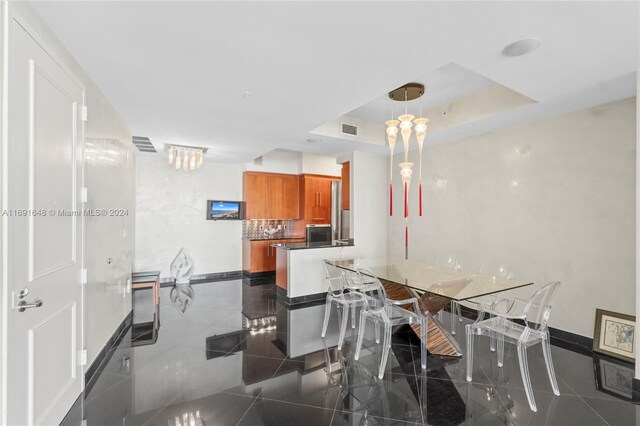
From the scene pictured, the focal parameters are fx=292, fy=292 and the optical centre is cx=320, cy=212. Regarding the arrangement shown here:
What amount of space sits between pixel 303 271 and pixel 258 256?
2036 millimetres

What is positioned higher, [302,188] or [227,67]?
[227,67]

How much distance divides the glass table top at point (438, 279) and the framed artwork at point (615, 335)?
3.31 ft

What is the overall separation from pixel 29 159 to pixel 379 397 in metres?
2.82

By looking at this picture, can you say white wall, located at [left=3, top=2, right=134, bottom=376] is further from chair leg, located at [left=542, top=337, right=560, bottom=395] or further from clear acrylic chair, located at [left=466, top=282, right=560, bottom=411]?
chair leg, located at [left=542, top=337, right=560, bottom=395]

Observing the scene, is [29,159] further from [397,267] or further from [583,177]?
[583,177]

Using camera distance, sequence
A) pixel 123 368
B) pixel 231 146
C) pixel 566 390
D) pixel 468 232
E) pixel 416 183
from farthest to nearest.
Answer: pixel 416 183 → pixel 231 146 → pixel 468 232 → pixel 123 368 → pixel 566 390

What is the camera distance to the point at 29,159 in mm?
1609

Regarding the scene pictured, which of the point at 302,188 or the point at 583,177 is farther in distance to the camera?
the point at 302,188

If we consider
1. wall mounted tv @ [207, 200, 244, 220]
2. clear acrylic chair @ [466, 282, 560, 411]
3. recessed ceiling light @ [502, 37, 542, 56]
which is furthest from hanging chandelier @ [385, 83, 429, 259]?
wall mounted tv @ [207, 200, 244, 220]

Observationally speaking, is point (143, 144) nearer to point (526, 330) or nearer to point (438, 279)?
point (438, 279)

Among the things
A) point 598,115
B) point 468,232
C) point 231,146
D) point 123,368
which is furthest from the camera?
point 231,146

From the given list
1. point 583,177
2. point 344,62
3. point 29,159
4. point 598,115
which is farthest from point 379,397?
point 598,115

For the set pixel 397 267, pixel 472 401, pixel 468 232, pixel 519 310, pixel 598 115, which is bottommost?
pixel 472 401

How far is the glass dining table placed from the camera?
8.83ft
